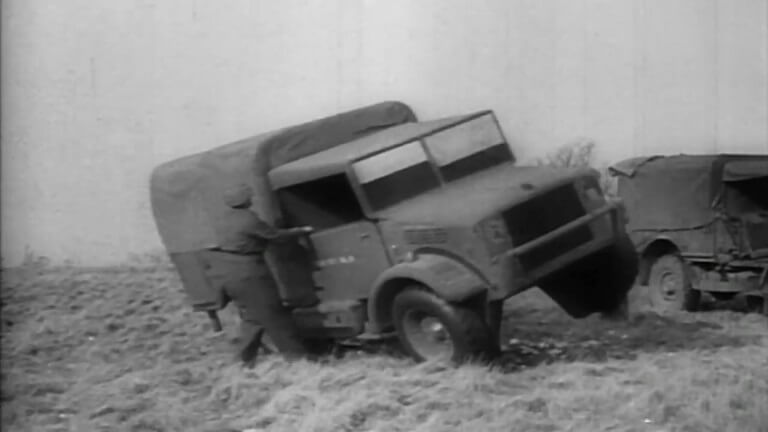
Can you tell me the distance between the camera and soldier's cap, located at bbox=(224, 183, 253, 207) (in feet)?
9.71

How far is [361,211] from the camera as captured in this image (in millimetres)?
3045

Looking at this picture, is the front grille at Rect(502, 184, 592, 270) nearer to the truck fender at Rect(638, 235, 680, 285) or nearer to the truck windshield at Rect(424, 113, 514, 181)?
the truck windshield at Rect(424, 113, 514, 181)

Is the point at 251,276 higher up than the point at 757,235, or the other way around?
the point at 251,276

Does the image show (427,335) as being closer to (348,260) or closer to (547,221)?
(348,260)

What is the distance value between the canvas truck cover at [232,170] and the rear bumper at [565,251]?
Result: 0.48m

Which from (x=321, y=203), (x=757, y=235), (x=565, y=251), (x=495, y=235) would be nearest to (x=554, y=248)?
(x=565, y=251)

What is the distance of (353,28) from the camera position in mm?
2719

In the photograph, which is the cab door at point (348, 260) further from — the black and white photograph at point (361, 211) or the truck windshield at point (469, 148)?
the truck windshield at point (469, 148)

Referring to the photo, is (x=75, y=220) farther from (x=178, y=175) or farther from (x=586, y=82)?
(x=586, y=82)

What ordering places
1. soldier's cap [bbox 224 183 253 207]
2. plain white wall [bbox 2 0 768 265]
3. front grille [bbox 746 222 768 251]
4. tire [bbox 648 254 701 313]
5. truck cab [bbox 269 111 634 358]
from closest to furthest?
plain white wall [bbox 2 0 768 265] → truck cab [bbox 269 111 634 358] → soldier's cap [bbox 224 183 253 207] → tire [bbox 648 254 701 313] → front grille [bbox 746 222 768 251]

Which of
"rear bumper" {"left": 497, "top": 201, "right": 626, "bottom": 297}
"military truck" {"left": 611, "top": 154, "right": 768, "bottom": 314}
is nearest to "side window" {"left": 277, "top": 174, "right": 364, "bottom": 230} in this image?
"rear bumper" {"left": 497, "top": 201, "right": 626, "bottom": 297}

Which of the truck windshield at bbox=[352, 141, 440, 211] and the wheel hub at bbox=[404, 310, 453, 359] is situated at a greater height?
the truck windshield at bbox=[352, 141, 440, 211]

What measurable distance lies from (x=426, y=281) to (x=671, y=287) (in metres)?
1.01

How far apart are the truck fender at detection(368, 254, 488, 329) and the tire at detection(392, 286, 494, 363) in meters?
0.03
